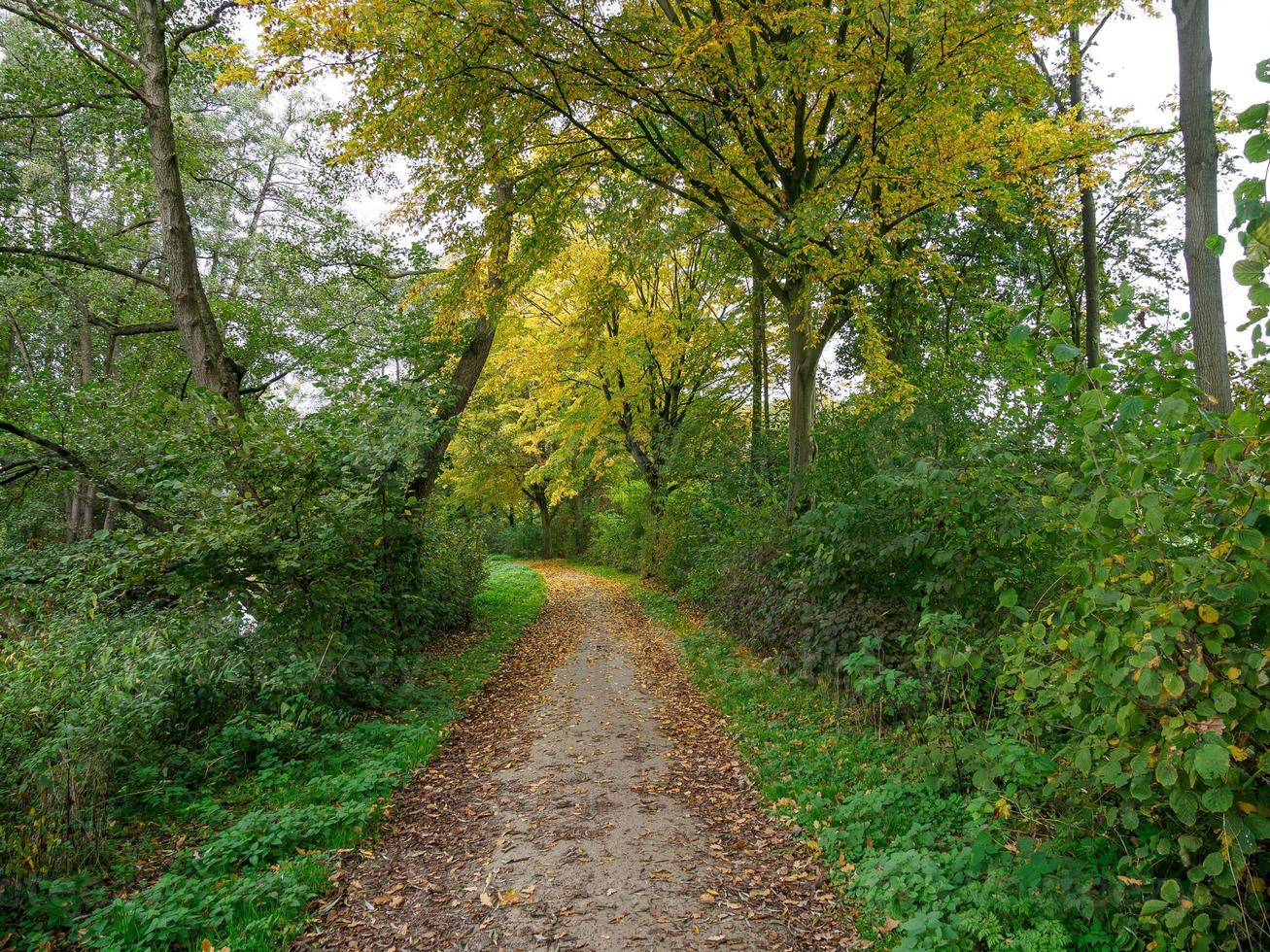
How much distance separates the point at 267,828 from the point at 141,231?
16.2 meters

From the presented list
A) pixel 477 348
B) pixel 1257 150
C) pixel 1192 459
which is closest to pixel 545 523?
pixel 477 348

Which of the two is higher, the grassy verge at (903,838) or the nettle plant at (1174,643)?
the nettle plant at (1174,643)

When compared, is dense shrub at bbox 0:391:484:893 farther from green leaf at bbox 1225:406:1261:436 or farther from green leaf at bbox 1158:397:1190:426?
green leaf at bbox 1225:406:1261:436

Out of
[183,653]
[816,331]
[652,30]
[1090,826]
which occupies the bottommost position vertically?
[1090,826]

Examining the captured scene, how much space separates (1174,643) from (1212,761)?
0.38 m

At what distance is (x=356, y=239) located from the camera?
40.8 feet

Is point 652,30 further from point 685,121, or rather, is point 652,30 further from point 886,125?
point 886,125

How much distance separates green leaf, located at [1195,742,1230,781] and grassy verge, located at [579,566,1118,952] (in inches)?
40.8

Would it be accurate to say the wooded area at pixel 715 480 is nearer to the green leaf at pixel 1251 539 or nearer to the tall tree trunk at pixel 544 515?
the green leaf at pixel 1251 539

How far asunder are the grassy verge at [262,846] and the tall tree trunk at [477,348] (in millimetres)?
3998

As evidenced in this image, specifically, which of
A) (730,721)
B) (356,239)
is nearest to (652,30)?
(356,239)

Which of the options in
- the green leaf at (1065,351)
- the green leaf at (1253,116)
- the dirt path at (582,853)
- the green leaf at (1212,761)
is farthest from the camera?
the dirt path at (582,853)

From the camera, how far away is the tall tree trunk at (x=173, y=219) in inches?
320

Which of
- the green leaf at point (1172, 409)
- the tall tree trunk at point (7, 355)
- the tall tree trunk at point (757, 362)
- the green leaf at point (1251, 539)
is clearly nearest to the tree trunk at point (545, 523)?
the tall tree trunk at point (757, 362)
